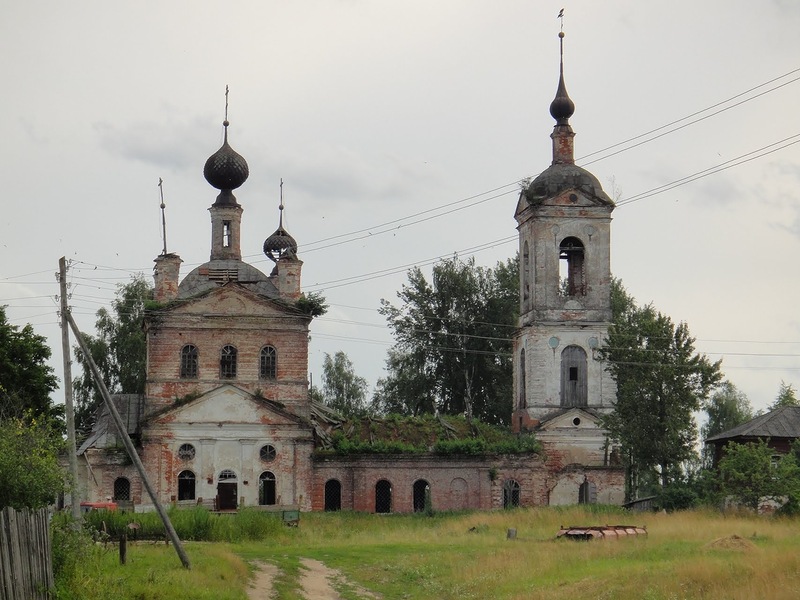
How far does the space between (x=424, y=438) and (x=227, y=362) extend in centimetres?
773

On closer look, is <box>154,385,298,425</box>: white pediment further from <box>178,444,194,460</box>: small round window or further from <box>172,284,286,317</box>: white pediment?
<box>172,284,286,317</box>: white pediment

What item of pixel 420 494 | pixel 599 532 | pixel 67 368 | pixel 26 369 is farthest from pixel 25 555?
pixel 420 494

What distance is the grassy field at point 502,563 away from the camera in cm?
2284

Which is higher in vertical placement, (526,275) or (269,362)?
(526,275)

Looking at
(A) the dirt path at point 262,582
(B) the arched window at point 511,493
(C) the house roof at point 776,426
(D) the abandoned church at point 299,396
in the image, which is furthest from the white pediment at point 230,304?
(A) the dirt path at point 262,582

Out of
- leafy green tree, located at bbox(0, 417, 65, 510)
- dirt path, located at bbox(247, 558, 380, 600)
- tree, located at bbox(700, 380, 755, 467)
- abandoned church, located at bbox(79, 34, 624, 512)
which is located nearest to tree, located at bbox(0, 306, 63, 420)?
abandoned church, located at bbox(79, 34, 624, 512)

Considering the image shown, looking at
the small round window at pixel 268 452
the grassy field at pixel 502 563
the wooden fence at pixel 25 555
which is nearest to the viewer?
the wooden fence at pixel 25 555

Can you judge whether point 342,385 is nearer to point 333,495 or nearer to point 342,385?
point 342,385

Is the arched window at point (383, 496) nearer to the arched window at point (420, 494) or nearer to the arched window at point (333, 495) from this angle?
the arched window at point (420, 494)

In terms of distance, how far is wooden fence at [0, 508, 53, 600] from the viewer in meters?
18.0

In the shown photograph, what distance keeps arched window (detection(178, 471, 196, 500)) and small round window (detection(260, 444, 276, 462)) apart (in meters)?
2.56

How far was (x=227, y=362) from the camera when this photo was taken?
157 feet

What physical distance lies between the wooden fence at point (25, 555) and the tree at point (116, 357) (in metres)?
39.4

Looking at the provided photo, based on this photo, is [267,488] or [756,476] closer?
[756,476]
